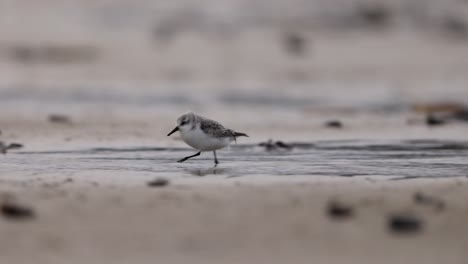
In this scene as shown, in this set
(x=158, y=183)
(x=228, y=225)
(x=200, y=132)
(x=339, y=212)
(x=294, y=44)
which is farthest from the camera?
(x=294, y=44)

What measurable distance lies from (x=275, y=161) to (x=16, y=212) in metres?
4.58

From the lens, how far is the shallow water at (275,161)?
34.4ft

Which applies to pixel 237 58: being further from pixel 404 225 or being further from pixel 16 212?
pixel 404 225

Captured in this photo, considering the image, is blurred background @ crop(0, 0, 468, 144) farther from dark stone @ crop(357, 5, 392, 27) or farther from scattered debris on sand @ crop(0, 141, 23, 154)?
scattered debris on sand @ crop(0, 141, 23, 154)

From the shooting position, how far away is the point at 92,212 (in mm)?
7836

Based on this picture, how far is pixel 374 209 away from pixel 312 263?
165 cm

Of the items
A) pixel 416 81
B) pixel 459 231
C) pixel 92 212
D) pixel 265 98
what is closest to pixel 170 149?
pixel 92 212

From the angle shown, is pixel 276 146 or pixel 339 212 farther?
pixel 276 146

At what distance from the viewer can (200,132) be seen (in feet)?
37.2

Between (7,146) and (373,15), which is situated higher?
(373,15)

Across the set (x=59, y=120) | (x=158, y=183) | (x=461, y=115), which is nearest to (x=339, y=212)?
(x=158, y=183)

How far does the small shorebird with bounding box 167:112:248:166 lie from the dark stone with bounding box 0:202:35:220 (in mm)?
3897

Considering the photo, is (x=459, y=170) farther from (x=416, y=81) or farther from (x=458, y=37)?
(x=458, y=37)

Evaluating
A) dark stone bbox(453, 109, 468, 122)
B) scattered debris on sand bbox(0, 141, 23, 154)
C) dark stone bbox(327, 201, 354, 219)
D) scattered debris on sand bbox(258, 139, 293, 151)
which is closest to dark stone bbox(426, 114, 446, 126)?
dark stone bbox(453, 109, 468, 122)
